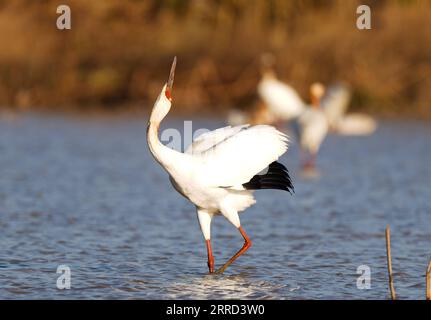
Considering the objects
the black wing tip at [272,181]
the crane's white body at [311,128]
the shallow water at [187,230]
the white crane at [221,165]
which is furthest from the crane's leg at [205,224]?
the crane's white body at [311,128]

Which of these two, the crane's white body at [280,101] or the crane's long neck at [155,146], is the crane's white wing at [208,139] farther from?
the crane's white body at [280,101]

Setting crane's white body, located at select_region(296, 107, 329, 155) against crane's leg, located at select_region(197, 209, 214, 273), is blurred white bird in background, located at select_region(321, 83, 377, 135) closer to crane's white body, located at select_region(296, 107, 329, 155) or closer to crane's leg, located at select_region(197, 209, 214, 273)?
crane's white body, located at select_region(296, 107, 329, 155)

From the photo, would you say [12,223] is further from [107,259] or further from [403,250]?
[403,250]

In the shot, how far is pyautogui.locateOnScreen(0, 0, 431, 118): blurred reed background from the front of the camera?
75.5 ft

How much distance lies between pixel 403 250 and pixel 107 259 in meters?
Result: 2.63

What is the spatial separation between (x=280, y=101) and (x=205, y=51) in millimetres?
7656

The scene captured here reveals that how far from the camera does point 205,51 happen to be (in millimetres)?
24188

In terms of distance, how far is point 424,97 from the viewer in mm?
23516

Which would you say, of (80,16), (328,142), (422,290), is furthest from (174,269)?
(80,16)

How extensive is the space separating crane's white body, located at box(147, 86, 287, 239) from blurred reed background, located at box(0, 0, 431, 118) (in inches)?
587

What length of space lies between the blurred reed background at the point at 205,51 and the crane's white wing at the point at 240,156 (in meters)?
14.8

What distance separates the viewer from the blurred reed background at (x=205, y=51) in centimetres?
2302

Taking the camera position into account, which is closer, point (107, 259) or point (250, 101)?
point (107, 259)
